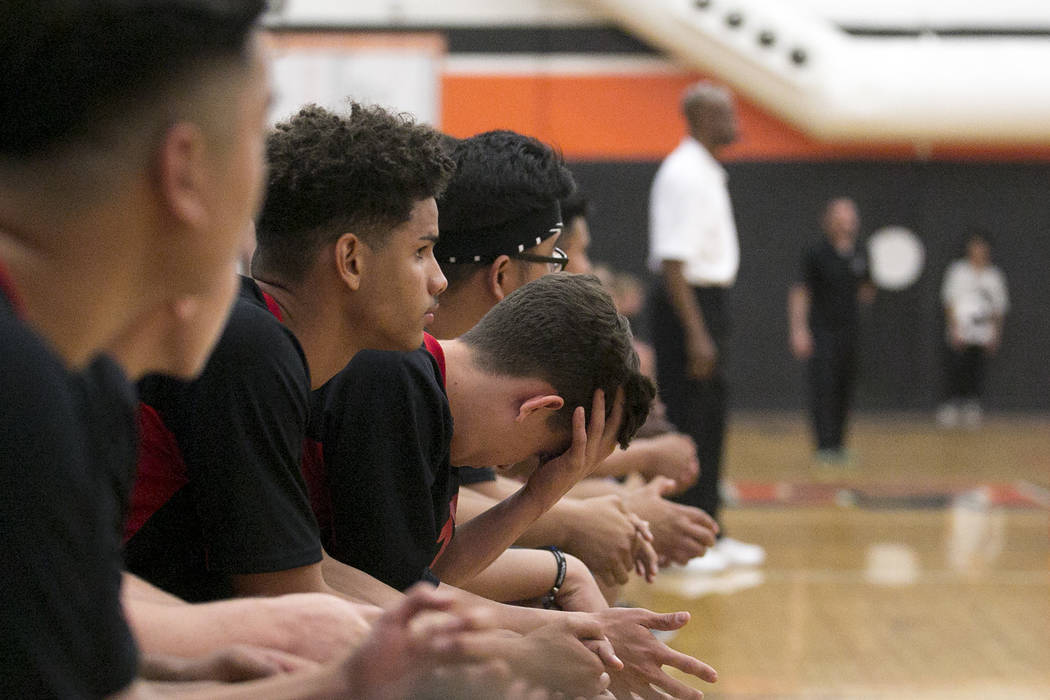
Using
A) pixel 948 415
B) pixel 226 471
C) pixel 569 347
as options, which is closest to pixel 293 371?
pixel 226 471

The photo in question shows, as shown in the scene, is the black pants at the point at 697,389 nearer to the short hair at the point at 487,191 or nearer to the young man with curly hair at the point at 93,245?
the short hair at the point at 487,191

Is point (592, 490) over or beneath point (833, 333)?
over

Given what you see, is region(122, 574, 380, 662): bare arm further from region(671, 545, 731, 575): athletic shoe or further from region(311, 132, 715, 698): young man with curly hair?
region(671, 545, 731, 575): athletic shoe

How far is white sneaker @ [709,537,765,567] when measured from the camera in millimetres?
5148

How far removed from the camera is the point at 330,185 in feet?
5.42

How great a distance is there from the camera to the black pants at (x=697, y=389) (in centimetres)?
497

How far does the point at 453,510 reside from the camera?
1.97m

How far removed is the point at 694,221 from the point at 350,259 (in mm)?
3641

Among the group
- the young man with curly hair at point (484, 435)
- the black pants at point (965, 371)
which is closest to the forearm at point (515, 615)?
the young man with curly hair at point (484, 435)

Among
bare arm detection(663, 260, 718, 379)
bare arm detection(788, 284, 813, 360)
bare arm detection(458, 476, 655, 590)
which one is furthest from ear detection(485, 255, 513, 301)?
bare arm detection(788, 284, 813, 360)

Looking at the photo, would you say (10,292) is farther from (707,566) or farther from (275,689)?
(707,566)

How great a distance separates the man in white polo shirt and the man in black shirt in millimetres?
2909

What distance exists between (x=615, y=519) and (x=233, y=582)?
0.99 m

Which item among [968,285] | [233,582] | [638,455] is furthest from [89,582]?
[968,285]
